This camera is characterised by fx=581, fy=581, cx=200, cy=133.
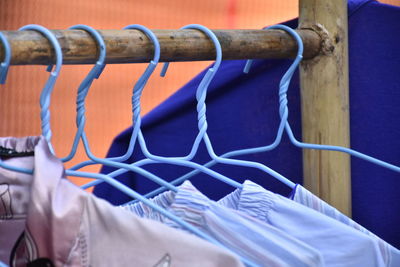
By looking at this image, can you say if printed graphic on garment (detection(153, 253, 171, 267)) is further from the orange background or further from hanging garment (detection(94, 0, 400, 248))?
the orange background

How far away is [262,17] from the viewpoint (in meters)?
1.59

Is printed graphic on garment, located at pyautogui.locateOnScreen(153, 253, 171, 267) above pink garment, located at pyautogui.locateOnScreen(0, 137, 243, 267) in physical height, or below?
below

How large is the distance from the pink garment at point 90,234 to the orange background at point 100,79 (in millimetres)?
984

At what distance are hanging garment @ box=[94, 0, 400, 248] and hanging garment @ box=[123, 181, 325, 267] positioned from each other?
0.32m

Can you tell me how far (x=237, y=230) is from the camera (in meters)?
0.54

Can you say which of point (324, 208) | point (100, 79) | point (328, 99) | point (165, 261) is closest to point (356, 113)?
point (328, 99)

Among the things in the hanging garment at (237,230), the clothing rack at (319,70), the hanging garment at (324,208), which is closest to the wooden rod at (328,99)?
the clothing rack at (319,70)

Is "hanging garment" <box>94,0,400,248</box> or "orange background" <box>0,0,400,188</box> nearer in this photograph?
"hanging garment" <box>94,0,400,248</box>

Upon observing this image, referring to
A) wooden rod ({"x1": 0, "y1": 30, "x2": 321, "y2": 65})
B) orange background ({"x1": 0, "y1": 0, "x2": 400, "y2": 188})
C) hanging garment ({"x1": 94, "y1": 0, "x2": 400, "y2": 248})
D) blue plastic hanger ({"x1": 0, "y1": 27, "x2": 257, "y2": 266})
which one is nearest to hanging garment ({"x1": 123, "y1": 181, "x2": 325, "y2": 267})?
blue plastic hanger ({"x1": 0, "y1": 27, "x2": 257, "y2": 266})

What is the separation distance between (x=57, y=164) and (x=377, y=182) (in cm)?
51

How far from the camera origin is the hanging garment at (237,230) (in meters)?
0.52

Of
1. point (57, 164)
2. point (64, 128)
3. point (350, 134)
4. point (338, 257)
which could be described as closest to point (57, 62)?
point (57, 164)

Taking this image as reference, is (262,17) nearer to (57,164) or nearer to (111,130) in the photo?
(111,130)

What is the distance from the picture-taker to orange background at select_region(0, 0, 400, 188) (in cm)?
142
